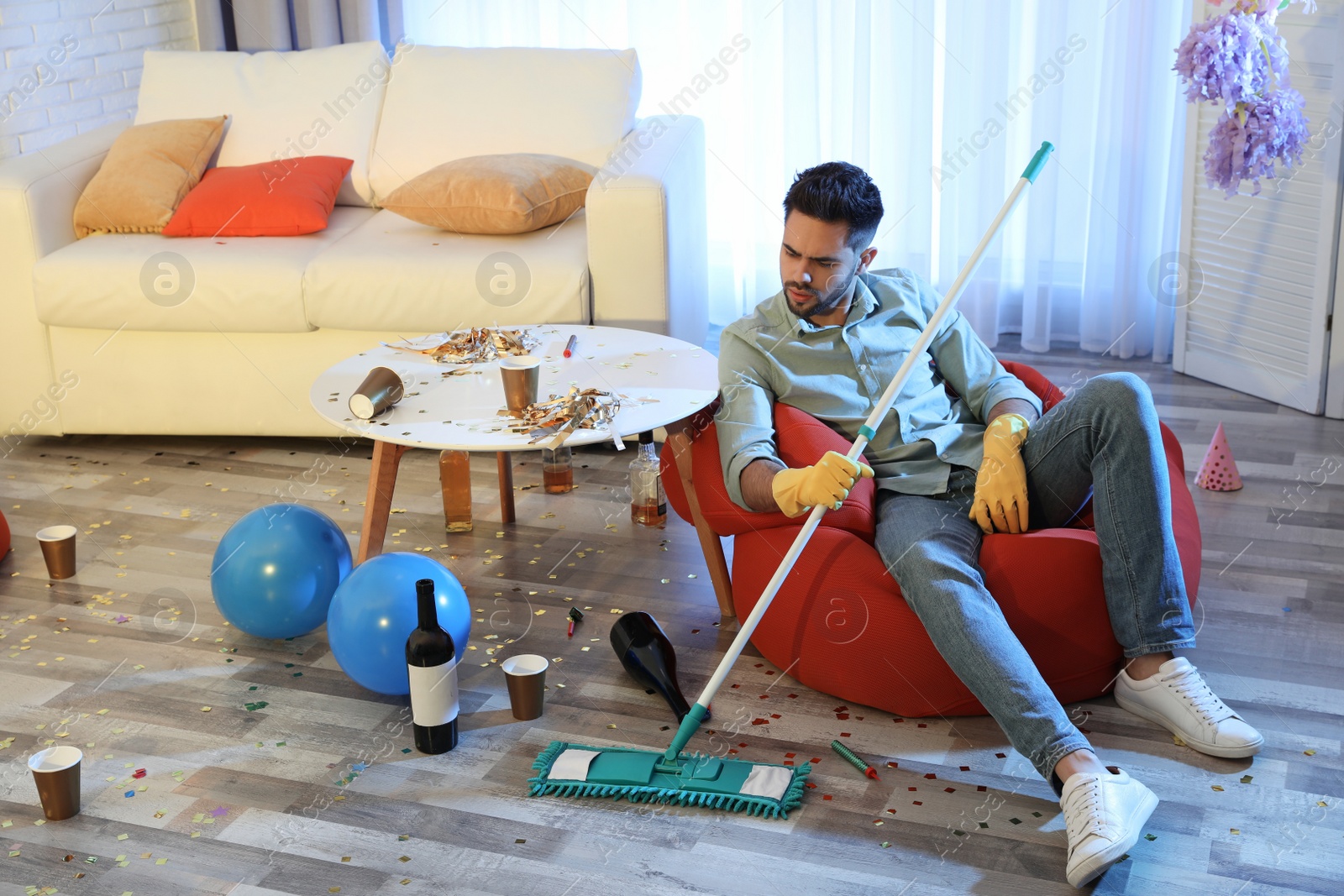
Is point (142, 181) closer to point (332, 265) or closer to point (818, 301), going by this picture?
point (332, 265)

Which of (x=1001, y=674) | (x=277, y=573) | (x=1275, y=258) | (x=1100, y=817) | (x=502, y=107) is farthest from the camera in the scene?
(x=502, y=107)

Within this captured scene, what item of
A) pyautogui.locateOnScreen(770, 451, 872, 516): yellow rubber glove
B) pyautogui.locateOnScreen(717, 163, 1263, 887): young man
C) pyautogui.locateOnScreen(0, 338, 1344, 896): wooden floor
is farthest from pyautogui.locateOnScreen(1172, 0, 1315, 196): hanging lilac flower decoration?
pyautogui.locateOnScreen(770, 451, 872, 516): yellow rubber glove

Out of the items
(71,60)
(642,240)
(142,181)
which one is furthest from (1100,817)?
(71,60)

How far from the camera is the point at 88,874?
1.68m

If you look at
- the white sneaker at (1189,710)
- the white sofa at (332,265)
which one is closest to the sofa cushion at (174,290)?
the white sofa at (332,265)

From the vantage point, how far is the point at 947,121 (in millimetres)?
3787

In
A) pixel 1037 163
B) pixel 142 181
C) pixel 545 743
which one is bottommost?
pixel 545 743

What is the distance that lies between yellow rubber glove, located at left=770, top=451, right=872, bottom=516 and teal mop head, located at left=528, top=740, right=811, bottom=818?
0.38 meters

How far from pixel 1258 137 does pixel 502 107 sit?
187 centimetres

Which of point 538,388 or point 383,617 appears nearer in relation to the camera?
point 383,617

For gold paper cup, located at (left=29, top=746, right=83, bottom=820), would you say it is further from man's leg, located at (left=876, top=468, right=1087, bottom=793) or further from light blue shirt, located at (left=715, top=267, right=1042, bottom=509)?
man's leg, located at (left=876, top=468, right=1087, bottom=793)

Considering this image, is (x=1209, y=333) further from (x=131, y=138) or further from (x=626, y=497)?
(x=131, y=138)

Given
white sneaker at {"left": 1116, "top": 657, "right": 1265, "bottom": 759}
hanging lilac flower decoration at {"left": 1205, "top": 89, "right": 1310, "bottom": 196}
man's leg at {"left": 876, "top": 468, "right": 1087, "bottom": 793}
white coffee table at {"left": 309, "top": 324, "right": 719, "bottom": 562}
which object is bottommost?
white sneaker at {"left": 1116, "top": 657, "right": 1265, "bottom": 759}

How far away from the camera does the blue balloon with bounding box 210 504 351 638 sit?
218 cm
